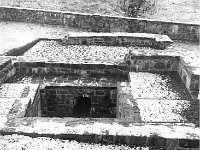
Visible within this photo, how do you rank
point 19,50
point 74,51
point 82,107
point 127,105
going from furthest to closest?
point 19,50 → point 74,51 → point 82,107 → point 127,105

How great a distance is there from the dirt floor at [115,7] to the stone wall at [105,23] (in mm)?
2374

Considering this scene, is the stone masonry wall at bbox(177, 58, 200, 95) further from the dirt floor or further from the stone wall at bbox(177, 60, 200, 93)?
the dirt floor

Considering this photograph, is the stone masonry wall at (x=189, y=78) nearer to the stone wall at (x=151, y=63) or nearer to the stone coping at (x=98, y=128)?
the stone wall at (x=151, y=63)

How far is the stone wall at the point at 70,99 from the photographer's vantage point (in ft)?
25.8

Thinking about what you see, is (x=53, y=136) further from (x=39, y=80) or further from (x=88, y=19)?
(x=88, y=19)

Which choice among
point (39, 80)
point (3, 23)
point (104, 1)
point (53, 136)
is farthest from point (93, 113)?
point (104, 1)

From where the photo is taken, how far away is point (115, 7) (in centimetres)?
1800

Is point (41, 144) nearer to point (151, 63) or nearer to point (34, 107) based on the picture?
point (34, 107)

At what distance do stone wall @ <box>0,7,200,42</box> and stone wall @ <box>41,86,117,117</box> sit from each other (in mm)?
7036

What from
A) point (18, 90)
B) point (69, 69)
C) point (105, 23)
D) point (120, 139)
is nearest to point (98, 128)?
point (120, 139)

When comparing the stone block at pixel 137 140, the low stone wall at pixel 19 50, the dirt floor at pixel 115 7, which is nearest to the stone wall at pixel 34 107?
the stone block at pixel 137 140

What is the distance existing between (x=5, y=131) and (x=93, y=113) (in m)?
3.47

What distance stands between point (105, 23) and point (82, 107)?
7.07m

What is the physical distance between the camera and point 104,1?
18.7m
